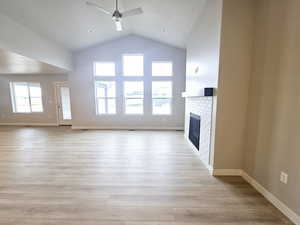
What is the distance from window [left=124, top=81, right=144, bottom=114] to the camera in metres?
6.43

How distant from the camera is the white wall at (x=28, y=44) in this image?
3.12 m

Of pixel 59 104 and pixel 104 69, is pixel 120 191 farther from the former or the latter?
pixel 59 104

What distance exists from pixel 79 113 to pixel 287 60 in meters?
6.57

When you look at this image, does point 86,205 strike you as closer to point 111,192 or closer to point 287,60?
point 111,192

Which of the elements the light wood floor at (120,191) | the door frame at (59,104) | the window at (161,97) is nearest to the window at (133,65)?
the window at (161,97)

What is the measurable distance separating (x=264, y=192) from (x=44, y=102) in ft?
27.2

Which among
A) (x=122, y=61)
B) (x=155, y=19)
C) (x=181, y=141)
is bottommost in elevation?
(x=181, y=141)

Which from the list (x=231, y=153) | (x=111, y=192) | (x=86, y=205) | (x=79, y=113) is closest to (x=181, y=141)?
(x=231, y=153)

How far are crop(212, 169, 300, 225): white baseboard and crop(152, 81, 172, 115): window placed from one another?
395 cm

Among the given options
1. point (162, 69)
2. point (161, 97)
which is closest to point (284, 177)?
point (161, 97)

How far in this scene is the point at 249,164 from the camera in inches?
97.5

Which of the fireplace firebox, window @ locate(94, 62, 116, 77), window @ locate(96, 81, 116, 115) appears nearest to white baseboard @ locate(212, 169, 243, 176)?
the fireplace firebox

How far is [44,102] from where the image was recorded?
712 cm

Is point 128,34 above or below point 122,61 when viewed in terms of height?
above
